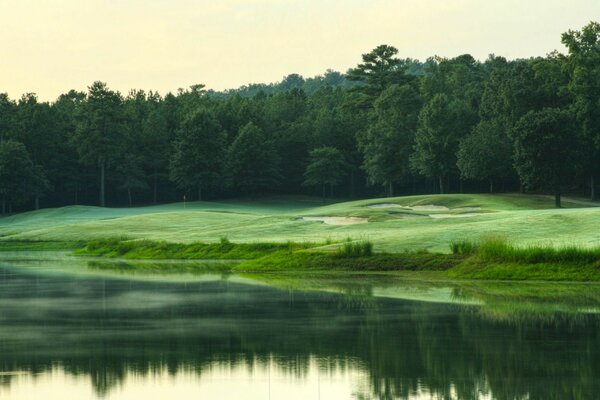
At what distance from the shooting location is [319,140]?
502 ft

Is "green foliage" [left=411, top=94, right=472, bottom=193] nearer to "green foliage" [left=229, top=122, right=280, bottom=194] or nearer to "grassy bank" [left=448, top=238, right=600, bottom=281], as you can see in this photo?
"green foliage" [left=229, top=122, right=280, bottom=194]

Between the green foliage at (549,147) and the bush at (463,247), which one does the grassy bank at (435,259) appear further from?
the green foliage at (549,147)

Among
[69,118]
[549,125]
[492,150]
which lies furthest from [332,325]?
[69,118]

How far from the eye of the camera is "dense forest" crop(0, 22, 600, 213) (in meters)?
113

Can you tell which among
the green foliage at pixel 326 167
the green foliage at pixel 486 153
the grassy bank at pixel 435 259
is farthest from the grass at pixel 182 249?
the green foliage at pixel 326 167

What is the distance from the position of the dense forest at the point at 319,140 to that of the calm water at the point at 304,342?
67441mm

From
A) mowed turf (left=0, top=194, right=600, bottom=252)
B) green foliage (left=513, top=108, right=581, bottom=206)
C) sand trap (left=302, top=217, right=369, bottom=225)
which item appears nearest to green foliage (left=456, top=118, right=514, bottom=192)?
mowed turf (left=0, top=194, right=600, bottom=252)

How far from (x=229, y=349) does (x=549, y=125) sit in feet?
256

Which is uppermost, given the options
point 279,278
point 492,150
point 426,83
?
point 426,83

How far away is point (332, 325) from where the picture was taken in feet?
84.2

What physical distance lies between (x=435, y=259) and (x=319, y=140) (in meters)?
110

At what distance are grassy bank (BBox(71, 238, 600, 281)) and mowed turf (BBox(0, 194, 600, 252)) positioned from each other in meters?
2.17

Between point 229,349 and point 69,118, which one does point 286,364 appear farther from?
point 69,118

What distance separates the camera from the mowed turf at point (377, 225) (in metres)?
50.4
